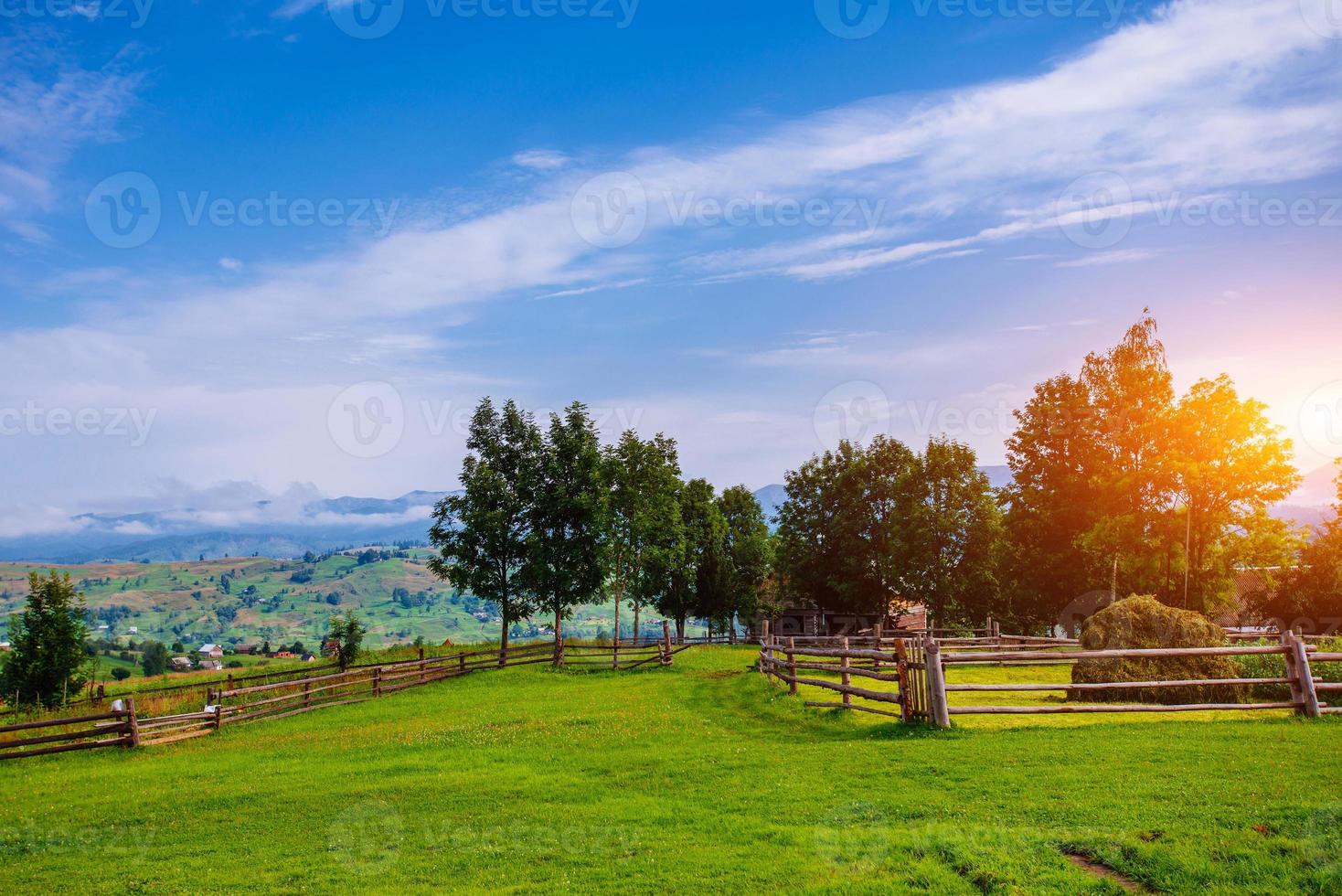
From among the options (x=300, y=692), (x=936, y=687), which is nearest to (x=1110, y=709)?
(x=936, y=687)

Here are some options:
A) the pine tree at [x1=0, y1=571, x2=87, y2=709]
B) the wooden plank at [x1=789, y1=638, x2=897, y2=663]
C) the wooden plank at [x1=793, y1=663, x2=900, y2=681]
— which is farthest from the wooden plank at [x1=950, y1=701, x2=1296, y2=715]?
the pine tree at [x1=0, y1=571, x2=87, y2=709]

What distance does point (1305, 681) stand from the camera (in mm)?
15891

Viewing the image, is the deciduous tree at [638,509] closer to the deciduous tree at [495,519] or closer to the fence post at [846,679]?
the deciduous tree at [495,519]

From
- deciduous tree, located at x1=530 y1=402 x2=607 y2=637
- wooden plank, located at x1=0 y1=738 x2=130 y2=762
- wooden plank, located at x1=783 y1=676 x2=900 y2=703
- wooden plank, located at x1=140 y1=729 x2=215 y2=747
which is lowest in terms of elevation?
wooden plank, located at x1=140 y1=729 x2=215 y2=747

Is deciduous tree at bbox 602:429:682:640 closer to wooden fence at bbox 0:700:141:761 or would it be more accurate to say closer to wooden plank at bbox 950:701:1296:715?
wooden fence at bbox 0:700:141:761

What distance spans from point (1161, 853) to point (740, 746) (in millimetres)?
9232

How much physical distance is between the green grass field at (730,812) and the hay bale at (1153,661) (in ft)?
7.92

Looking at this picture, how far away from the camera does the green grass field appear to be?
8.61m

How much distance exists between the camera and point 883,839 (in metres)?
9.48

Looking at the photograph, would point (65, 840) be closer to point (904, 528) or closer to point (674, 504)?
point (674, 504)

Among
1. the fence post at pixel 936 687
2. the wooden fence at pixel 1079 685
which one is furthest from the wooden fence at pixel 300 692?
the fence post at pixel 936 687

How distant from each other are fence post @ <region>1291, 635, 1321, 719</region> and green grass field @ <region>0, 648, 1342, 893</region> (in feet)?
3.00

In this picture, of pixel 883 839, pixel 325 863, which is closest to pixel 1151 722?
pixel 883 839

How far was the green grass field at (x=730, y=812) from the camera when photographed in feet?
28.2
